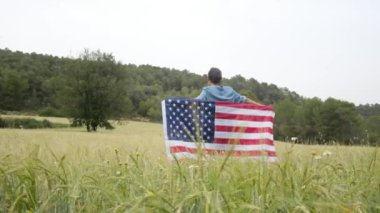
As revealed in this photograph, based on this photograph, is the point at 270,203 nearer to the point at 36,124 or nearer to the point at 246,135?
the point at 246,135

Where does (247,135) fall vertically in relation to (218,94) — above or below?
below

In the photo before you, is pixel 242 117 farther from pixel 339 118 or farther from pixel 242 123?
pixel 339 118

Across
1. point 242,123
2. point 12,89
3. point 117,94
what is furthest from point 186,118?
point 12,89

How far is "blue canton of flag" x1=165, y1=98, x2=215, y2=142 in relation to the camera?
466cm

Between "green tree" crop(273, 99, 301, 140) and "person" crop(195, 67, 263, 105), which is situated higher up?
"person" crop(195, 67, 263, 105)

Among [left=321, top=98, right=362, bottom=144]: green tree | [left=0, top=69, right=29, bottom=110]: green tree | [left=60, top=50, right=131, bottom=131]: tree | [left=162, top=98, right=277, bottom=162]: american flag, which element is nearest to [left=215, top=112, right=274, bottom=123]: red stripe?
[left=162, top=98, right=277, bottom=162]: american flag

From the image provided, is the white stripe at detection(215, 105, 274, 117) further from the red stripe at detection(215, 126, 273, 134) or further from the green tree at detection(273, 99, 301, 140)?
the green tree at detection(273, 99, 301, 140)

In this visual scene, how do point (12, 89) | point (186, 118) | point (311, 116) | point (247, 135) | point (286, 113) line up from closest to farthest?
point (186, 118)
point (247, 135)
point (12, 89)
point (311, 116)
point (286, 113)

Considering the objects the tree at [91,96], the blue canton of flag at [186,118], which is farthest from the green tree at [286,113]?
the blue canton of flag at [186,118]

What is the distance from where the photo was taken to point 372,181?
2377 millimetres

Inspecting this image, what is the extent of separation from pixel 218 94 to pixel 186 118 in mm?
830

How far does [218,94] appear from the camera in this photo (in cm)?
547

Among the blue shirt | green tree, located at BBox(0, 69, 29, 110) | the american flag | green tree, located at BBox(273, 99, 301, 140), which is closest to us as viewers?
the american flag

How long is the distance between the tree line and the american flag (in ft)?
86.7
